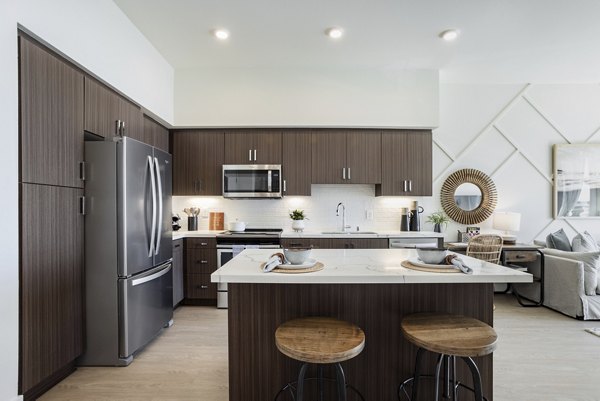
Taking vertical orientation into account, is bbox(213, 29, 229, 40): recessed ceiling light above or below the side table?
above

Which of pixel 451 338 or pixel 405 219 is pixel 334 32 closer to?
pixel 405 219

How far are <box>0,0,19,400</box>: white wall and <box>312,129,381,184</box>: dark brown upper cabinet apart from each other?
3.00 m

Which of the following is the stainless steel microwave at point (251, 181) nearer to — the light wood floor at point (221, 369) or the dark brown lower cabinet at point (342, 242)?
the dark brown lower cabinet at point (342, 242)

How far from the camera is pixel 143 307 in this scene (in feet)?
8.82

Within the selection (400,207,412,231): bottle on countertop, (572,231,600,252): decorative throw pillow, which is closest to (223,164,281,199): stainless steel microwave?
(400,207,412,231): bottle on countertop

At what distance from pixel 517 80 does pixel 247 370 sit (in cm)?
507

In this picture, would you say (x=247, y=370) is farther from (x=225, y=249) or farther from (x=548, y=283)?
(x=548, y=283)

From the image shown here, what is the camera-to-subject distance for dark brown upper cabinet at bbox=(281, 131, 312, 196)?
13.8 feet

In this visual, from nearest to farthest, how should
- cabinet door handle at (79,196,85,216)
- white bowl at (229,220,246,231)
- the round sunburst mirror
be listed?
cabinet door handle at (79,196,85,216)
white bowl at (229,220,246,231)
the round sunburst mirror

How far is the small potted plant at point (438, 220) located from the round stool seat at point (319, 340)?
3.33 m

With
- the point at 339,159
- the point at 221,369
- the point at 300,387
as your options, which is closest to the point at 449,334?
the point at 300,387

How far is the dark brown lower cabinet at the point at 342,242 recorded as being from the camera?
3.90 m

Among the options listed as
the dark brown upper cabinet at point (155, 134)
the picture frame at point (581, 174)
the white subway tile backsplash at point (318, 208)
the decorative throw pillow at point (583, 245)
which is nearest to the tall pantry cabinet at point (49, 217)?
the dark brown upper cabinet at point (155, 134)

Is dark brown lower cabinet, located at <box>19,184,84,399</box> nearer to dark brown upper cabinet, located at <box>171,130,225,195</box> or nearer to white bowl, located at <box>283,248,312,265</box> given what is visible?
white bowl, located at <box>283,248,312,265</box>
